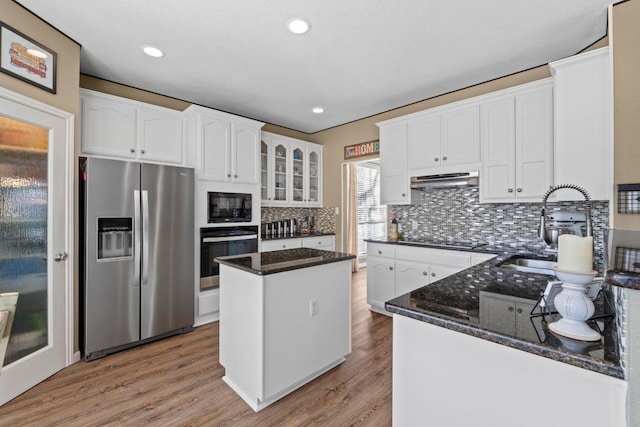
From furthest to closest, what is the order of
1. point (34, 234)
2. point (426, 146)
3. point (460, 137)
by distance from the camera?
point (426, 146) < point (460, 137) < point (34, 234)

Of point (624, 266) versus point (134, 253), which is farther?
point (134, 253)

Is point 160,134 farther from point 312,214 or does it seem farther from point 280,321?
point 312,214

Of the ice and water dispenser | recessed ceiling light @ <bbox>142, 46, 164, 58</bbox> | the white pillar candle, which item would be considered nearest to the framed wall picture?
recessed ceiling light @ <bbox>142, 46, 164, 58</bbox>

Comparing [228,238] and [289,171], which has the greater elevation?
[289,171]

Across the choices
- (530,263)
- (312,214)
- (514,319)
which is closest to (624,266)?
(514,319)

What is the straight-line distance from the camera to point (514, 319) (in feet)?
3.25

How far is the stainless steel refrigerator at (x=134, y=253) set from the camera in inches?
100

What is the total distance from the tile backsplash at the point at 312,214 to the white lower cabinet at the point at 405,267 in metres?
1.43

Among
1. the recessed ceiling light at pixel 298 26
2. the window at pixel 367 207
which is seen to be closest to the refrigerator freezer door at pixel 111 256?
the recessed ceiling light at pixel 298 26

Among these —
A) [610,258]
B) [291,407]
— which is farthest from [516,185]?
[291,407]

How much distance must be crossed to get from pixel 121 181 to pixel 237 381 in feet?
6.58

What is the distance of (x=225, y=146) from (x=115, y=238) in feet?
5.02

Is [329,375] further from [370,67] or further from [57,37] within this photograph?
[57,37]

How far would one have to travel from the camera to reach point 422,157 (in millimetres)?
3467
